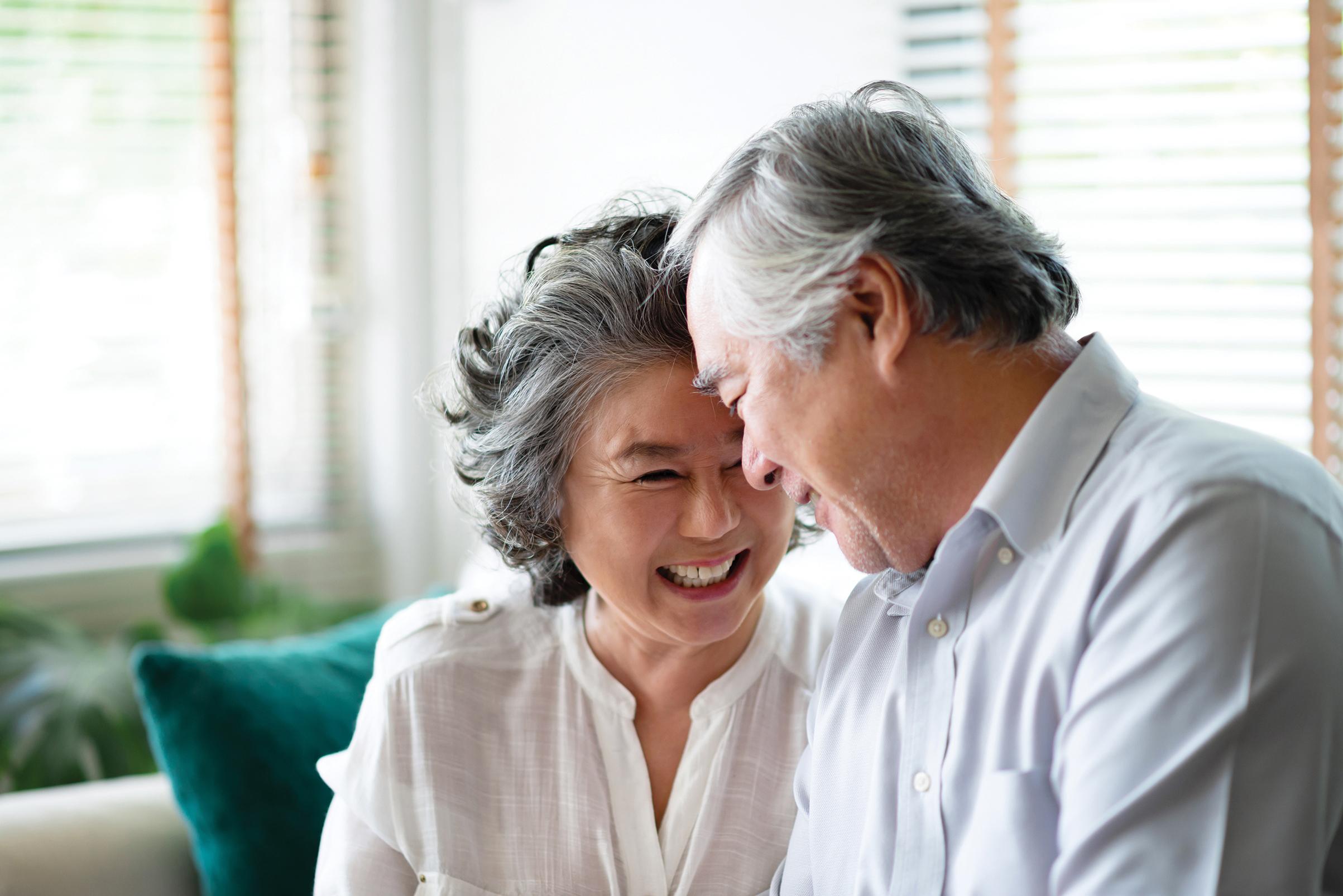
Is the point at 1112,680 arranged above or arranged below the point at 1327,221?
below

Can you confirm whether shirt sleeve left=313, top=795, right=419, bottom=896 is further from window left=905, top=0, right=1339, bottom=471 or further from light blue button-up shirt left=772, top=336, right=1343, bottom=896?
window left=905, top=0, right=1339, bottom=471

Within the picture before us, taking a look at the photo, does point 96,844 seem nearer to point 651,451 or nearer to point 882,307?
point 651,451

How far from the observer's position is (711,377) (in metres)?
1.30

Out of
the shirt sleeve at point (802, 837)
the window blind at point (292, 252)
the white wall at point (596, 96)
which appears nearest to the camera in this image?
the shirt sleeve at point (802, 837)

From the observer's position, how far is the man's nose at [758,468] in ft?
4.28

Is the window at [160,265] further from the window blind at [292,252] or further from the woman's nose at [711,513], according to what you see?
the woman's nose at [711,513]

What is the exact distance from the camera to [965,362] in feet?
3.78

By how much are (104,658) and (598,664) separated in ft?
5.52

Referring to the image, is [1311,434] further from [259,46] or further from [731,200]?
[259,46]

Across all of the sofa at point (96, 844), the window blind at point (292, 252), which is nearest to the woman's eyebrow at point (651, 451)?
the sofa at point (96, 844)

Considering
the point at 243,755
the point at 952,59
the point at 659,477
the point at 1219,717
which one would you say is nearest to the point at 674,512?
the point at 659,477

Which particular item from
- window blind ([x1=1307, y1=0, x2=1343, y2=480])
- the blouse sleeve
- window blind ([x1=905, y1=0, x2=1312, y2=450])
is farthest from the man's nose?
window blind ([x1=1307, y1=0, x2=1343, y2=480])

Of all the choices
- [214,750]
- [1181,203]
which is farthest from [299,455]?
[1181,203]

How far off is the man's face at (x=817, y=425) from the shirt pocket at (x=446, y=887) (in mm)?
621
